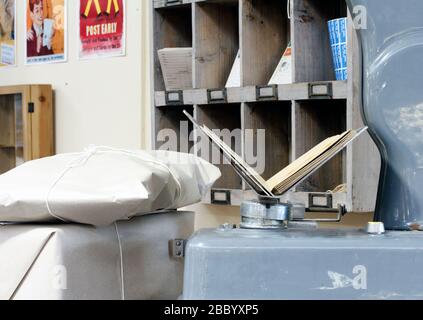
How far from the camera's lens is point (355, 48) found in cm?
190

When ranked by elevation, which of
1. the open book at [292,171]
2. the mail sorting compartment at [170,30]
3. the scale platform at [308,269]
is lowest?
the scale platform at [308,269]

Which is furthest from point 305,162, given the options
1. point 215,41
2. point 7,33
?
point 7,33

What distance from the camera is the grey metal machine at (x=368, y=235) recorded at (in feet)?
2.96

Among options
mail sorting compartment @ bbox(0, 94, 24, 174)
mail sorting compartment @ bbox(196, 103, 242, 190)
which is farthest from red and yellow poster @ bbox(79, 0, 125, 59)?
mail sorting compartment @ bbox(196, 103, 242, 190)

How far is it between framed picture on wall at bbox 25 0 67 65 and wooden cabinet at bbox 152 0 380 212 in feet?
2.70

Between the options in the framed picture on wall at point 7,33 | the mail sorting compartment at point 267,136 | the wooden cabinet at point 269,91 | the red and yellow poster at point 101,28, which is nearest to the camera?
the wooden cabinet at point 269,91

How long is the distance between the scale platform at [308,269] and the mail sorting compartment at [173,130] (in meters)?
1.47

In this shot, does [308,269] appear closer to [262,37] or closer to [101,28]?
[262,37]

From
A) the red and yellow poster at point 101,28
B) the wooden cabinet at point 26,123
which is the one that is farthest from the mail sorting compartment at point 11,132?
the red and yellow poster at point 101,28

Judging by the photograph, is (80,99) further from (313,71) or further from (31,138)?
(313,71)

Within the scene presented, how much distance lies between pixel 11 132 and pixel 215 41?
1.24 metres

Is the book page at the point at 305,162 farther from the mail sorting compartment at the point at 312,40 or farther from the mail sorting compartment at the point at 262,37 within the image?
the mail sorting compartment at the point at 262,37

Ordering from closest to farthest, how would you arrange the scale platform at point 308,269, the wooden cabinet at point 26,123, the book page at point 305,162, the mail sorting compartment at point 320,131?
the scale platform at point 308,269
the book page at point 305,162
the mail sorting compartment at point 320,131
the wooden cabinet at point 26,123
